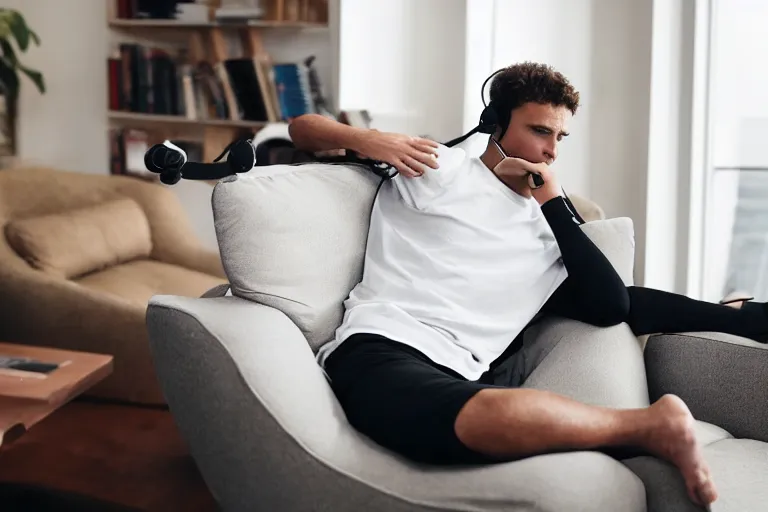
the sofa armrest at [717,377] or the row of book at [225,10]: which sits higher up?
the row of book at [225,10]

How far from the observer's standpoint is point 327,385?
1.40 metres

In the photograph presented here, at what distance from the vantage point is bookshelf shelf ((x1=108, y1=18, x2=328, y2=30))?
366cm

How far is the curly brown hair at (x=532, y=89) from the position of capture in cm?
177

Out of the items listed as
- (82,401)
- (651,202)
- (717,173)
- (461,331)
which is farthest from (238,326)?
(717,173)

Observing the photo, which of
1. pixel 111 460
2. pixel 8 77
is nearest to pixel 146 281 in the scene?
pixel 111 460

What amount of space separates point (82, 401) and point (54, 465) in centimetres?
46

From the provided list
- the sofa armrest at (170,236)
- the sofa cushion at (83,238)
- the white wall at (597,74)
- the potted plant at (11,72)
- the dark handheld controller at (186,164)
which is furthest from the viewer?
the potted plant at (11,72)

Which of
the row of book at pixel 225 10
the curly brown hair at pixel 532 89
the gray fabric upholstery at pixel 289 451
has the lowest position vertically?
the gray fabric upholstery at pixel 289 451

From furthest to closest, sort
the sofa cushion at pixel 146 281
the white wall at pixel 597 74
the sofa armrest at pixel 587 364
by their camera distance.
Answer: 1. the white wall at pixel 597 74
2. the sofa cushion at pixel 146 281
3. the sofa armrest at pixel 587 364

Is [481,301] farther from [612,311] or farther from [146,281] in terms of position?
[146,281]

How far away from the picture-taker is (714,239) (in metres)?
2.92

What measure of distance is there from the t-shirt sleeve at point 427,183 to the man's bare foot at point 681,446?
64 cm

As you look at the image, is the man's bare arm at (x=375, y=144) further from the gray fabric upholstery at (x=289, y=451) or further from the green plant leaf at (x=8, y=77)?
the green plant leaf at (x=8, y=77)

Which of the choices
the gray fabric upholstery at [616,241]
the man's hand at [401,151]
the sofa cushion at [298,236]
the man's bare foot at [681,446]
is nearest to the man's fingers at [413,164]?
the man's hand at [401,151]
